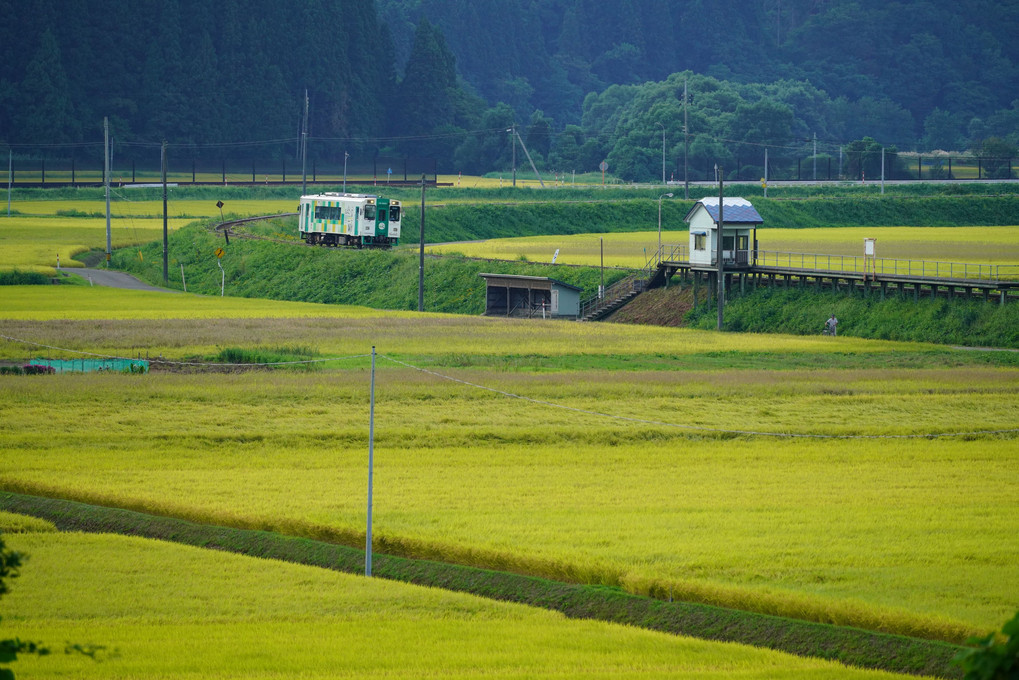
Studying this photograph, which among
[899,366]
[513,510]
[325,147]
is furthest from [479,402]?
[325,147]

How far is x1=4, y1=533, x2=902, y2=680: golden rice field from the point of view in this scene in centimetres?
1591

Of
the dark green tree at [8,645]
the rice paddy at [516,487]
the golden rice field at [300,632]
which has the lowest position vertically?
the golden rice field at [300,632]

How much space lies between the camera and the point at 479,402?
35.3 metres

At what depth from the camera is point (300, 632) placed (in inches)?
684

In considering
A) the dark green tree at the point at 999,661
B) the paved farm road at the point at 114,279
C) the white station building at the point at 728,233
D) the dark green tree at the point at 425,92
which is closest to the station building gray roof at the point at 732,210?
the white station building at the point at 728,233

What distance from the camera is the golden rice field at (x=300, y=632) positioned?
15906 mm

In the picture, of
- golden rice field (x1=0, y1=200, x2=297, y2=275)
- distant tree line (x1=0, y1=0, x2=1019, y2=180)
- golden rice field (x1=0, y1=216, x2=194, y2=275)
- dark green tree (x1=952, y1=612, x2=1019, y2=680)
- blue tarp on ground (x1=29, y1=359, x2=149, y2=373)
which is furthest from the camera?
→ distant tree line (x1=0, y1=0, x2=1019, y2=180)

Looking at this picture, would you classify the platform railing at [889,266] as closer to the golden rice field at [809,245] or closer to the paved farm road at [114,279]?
the golden rice field at [809,245]

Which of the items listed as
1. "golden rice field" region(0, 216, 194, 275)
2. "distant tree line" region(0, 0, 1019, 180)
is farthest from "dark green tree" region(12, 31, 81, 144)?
"golden rice field" region(0, 216, 194, 275)

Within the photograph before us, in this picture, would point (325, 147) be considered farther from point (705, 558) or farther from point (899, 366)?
point (705, 558)

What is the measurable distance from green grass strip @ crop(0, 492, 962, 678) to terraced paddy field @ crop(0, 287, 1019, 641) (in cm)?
35

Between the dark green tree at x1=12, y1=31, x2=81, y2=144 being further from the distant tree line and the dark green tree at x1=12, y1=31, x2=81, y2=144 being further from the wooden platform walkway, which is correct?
the wooden platform walkway

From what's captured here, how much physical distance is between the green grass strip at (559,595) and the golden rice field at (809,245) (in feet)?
142

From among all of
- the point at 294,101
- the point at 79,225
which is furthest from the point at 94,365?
the point at 294,101
